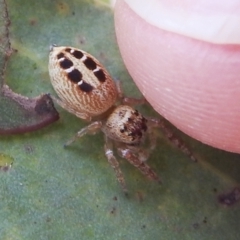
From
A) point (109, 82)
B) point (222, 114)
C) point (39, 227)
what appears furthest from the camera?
point (109, 82)

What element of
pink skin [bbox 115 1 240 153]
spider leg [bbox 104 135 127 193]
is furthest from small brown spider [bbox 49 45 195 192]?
pink skin [bbox 115 1 240 153]

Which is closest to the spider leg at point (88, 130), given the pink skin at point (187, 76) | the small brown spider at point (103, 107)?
the small brown spider at point (103, 107)

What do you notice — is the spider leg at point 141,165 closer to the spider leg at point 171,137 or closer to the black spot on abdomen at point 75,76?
the spider leg at point 171,137

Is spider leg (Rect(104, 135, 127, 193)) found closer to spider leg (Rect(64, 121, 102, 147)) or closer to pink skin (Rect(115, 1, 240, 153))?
spider leg (Rect(64, 121, 102, 147))

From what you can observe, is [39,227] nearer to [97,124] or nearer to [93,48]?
[97,124]

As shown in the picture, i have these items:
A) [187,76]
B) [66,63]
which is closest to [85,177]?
[66,63]

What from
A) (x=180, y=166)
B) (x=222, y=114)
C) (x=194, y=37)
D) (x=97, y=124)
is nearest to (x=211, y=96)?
(x=222, y=114)

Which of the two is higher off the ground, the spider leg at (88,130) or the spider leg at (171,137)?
the spider leg at (171,137)
